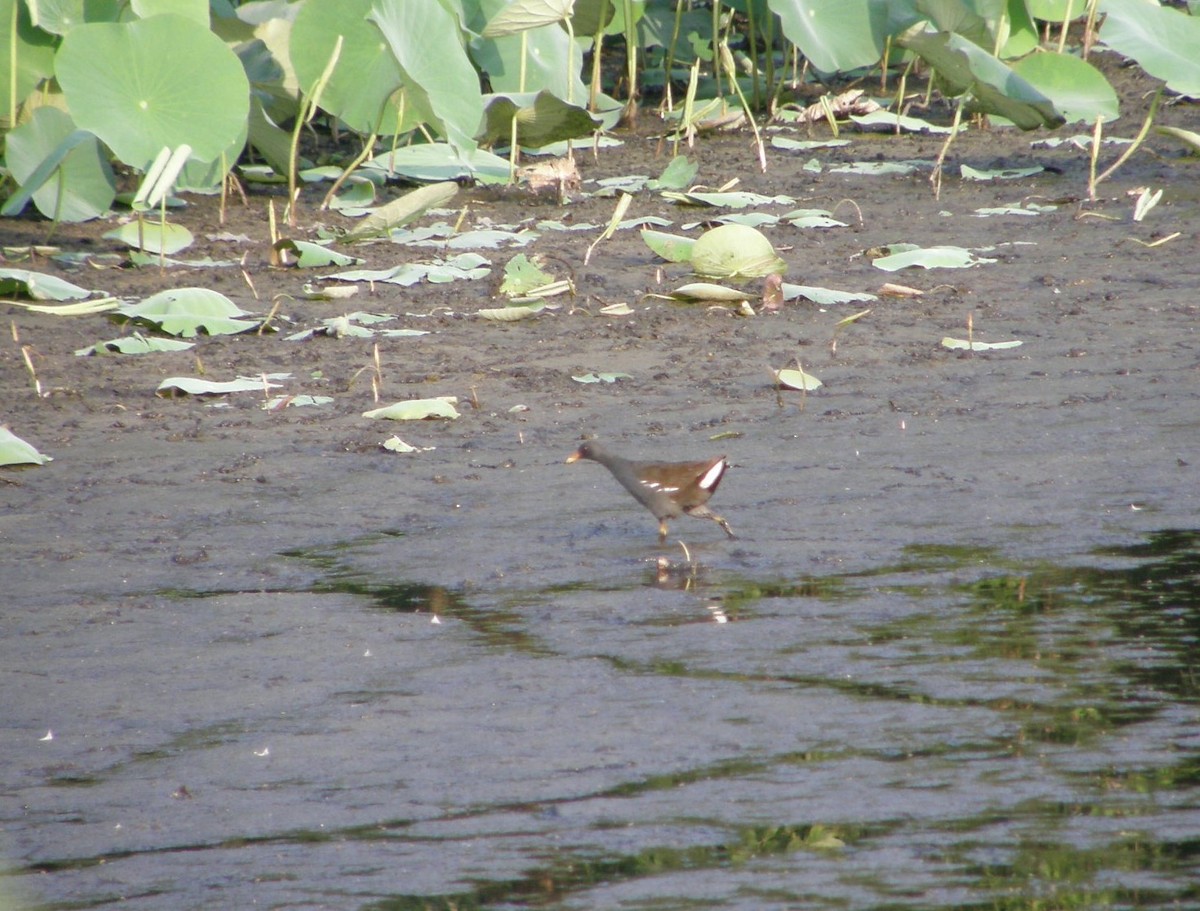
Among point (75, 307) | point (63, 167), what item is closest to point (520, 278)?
point (75, 307)

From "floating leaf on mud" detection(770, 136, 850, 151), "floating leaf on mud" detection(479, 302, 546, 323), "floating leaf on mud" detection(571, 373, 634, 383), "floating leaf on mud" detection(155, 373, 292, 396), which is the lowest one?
"floating leaf on mud" detection(770, 136, 850, 151)

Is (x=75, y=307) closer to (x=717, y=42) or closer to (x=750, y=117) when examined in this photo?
(x=750, y=117)

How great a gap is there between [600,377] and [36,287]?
10.4ft

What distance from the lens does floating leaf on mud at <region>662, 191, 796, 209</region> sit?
10352 mm

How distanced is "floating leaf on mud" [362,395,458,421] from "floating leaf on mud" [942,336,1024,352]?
240 centimetres

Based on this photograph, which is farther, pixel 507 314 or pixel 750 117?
pixel 750 117

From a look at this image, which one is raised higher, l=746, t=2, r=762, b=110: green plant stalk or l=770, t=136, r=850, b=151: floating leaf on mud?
l=746, t=2, r=762, b=110: green plant stalk

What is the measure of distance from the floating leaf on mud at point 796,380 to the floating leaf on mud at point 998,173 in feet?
15.5

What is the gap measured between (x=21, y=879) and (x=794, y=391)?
4390 millimetres

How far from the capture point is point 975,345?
740 centimetres

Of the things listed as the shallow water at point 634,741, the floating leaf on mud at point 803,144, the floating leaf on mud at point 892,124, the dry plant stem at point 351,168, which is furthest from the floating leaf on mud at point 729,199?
the shallow water at point 634,741

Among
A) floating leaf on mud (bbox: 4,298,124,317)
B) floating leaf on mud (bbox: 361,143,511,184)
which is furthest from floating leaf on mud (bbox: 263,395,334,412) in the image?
floating leaf on mud (bbox: 361,143,511,184)

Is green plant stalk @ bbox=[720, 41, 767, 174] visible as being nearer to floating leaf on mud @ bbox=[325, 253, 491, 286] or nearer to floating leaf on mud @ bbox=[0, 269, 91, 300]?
floating leaf on mud @ bbox=[325, 253, 491, 286]

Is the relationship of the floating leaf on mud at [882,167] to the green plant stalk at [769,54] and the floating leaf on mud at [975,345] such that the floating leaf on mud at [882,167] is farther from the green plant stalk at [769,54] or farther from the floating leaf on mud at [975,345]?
the floating leaf on mud at [975,345]
